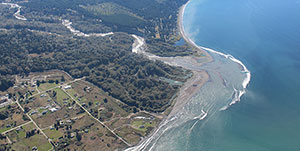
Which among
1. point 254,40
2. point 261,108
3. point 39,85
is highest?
point 254,40

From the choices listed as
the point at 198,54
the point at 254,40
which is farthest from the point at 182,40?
the point at 254,40

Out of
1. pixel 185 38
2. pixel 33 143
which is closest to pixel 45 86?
pixel 33 143

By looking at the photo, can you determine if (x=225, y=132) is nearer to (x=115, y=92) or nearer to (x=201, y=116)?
(x=201, y=116)

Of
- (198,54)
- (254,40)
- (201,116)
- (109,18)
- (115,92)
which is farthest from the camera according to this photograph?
(109,18)

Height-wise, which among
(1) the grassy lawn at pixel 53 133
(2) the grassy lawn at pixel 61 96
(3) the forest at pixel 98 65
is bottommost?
(1) the grassy lawn at pixel 53 133

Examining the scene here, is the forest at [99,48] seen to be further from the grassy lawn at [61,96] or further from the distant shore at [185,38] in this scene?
the grassy lawn at [61,96]

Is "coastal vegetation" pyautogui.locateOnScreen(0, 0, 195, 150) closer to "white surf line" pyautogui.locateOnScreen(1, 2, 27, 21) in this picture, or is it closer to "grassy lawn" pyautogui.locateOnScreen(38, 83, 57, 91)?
"grassy lawn" pyautogui.locateOnScreen(38, 83, 57, 91)

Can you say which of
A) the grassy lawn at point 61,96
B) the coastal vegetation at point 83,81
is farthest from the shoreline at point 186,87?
the grassy lawn at point 61,96

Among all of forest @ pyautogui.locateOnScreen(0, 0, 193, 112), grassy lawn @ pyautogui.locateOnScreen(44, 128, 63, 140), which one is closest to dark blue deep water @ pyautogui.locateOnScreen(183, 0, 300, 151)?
forest @ pyautogui.locateOnScreen(0, 0, 193, 112)
